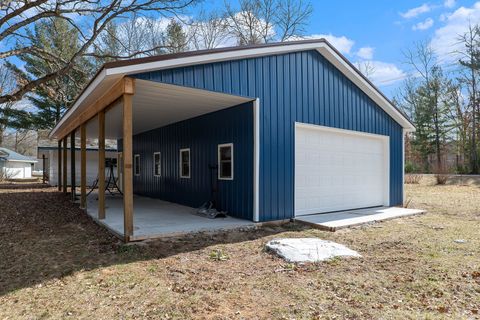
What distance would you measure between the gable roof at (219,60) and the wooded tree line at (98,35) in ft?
18.7

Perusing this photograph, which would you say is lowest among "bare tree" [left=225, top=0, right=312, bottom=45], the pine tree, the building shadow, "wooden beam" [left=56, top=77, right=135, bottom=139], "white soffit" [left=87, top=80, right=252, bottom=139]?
the building shadow

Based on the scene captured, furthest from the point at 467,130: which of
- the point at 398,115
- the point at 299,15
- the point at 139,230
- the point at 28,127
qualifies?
the point at 28,127

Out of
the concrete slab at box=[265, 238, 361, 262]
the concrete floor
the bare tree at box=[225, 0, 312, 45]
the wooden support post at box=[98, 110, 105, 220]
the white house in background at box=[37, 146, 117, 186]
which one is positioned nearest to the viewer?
the concrete slab at box=[265, 238, 361, 262]

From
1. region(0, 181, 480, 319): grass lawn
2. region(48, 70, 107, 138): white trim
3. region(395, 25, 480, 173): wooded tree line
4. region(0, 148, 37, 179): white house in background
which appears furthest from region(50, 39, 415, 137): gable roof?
region(0, 148, 37, 179): white house in background

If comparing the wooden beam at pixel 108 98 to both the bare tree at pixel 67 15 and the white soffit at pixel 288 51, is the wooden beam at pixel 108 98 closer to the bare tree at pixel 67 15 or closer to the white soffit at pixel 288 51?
the white soffit at pixel 288 51

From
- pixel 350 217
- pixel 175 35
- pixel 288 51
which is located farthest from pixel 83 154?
pixel 175 35

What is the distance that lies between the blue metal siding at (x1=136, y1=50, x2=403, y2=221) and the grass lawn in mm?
1077

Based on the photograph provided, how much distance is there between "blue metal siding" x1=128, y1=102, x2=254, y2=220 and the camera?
6.78m

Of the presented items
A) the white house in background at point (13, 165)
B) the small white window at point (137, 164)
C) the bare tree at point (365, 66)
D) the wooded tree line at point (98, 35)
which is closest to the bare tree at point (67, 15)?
the wooded tree line at point (98, 35)

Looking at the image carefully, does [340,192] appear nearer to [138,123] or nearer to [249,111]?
[249,111]

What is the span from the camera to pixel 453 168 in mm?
21984

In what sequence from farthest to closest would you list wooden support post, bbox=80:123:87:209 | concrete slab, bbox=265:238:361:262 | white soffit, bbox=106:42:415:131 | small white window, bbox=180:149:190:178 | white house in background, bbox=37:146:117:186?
white house in background, bbox=37:146:117:186 < small white window, bbox=180:149:190:178 < wooden support post, bbox=80:123:87:209 < white soffit, bbox=106:42:415:131 < concrete slab, bbox=265:238:361:262

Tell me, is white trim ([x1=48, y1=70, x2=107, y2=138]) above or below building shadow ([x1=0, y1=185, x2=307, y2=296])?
above

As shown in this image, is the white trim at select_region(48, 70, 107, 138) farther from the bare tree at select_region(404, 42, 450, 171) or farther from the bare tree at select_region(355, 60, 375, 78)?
the bare tree at select_region(404, 42, 450, 171)
